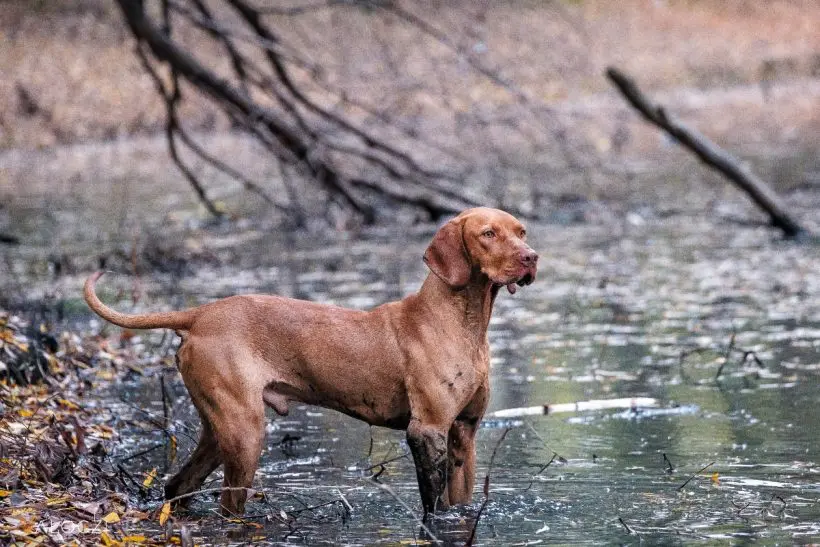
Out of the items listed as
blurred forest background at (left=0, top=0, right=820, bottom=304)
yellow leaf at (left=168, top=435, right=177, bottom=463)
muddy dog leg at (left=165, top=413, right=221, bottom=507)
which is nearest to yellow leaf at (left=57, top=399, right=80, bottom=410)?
yellow leaf at (left=168, top=435, right=177, bottom=463)

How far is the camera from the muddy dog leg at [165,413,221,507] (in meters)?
6.28

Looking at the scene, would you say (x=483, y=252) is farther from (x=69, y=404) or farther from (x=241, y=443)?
(x=69, y=404)

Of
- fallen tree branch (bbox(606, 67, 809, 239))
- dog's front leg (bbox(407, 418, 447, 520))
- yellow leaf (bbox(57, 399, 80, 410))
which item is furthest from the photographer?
fallen tree branch (bbox(606, 67, 809, 239))

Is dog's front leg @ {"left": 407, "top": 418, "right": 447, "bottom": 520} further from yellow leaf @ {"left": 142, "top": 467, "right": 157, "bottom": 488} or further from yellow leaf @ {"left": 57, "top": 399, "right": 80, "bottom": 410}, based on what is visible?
yellow leaf @ {"left": 57, "top": 399, "right": 80, "bottom": 410}

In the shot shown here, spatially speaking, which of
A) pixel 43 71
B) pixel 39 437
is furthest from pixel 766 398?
pixel 43 71

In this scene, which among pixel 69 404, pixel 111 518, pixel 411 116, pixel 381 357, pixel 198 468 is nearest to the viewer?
pixel 111 518

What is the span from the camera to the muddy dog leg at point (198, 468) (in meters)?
6.28

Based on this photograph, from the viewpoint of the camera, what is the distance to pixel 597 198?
60.7 ft

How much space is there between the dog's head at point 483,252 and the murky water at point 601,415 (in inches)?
40.8

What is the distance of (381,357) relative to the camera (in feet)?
19.6

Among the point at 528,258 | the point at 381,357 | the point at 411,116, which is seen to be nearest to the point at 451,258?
the point at 528,258

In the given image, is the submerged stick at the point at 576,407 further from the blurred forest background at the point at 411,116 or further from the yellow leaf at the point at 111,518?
the blurred forest background at the point at 411,116

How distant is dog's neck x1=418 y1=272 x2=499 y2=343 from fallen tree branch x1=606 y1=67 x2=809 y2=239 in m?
9.46

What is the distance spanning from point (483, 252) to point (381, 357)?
65 cm
